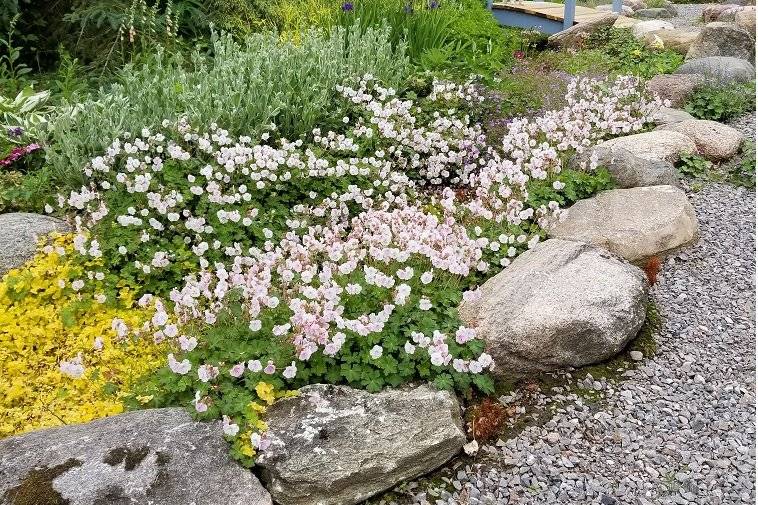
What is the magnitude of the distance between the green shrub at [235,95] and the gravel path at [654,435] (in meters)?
3.28

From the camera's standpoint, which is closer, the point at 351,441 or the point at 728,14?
the point at 351,441

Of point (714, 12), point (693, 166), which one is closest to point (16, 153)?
point (693, 166)

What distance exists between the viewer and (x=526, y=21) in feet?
44.0

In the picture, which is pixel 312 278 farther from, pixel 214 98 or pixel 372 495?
pixel 214 98

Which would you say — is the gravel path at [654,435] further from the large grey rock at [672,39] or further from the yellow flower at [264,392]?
A: the large grey rock at [672,39]

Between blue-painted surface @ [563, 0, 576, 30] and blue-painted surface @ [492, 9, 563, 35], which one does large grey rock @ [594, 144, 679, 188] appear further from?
blue-painted surface @ [492, 9, 563, 35]

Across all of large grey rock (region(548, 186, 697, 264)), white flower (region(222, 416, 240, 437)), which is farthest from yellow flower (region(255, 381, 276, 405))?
large grey rock (region(548, 186, 697, 264))

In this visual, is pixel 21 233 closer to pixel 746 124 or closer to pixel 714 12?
pixel 746 124

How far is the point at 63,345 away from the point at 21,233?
0.94 metres

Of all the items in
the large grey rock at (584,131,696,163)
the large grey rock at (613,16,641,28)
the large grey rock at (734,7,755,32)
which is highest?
the large grey rock at (584,131,696,163)

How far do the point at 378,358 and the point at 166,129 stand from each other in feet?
9.32

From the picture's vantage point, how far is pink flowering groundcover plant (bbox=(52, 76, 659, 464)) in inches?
137

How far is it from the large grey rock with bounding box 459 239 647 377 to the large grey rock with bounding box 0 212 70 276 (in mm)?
2910

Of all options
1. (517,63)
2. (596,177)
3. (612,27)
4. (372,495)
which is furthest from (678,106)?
(372,495)
